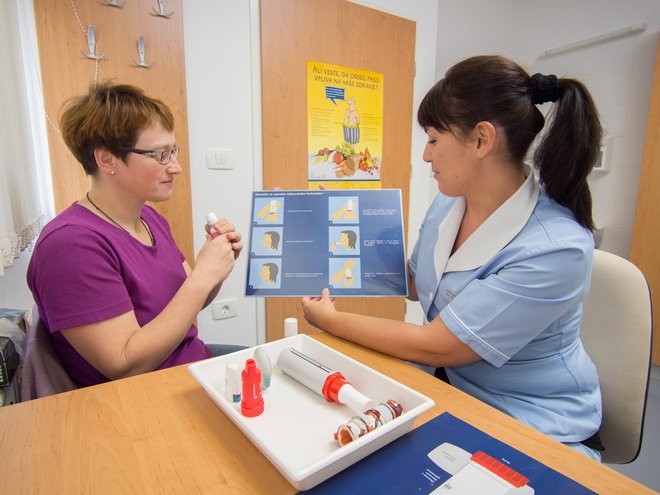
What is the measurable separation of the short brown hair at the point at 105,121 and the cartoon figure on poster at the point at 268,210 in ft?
1.24

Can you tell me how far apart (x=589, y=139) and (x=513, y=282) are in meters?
0.39

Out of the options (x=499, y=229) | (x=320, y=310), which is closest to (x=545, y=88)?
(x=499, y=229)

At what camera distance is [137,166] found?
3.51 feet

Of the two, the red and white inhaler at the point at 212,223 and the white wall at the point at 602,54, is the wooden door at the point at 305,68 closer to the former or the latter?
the white wall at the point at 602,54

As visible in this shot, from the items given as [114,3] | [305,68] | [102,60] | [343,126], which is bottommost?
[343,126]

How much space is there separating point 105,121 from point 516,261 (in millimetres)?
1095

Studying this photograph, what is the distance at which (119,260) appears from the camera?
38.3 inches

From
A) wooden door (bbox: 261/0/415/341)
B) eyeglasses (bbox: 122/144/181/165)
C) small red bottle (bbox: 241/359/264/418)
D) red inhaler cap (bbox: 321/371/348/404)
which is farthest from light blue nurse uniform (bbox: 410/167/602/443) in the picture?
wooden door (bbox: 261/0/415/341)

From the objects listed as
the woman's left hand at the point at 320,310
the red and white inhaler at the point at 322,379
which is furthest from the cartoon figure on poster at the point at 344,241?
the red and white inhaler at the point at 322,379

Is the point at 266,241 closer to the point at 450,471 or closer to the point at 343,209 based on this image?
the point at 343,209

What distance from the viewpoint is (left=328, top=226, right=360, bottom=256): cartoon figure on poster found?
3.78 feet

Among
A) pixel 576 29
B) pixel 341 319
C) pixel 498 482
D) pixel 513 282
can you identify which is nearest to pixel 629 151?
pixel 576 29

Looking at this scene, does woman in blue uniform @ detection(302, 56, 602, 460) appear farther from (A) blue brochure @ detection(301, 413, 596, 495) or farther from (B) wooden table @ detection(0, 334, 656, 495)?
(A) blue brochure @ detection(301, 413, 596, 495)

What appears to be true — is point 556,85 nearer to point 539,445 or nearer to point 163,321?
point 539,445
